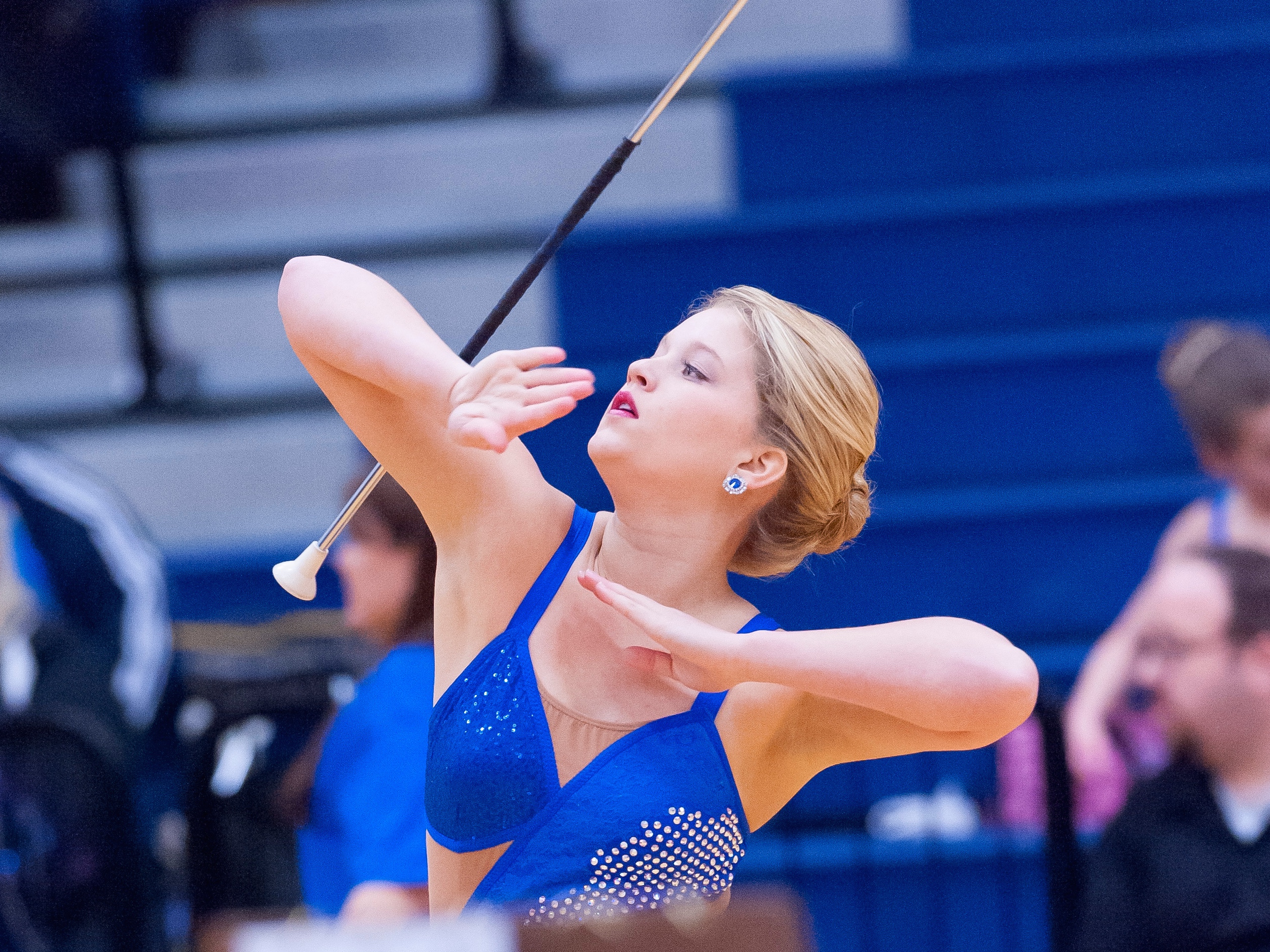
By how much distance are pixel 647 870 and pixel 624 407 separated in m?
0.40

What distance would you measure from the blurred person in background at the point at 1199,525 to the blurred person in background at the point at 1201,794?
235mm

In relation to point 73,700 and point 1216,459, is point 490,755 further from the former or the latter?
point 1216,459

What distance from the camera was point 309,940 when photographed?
0.85m

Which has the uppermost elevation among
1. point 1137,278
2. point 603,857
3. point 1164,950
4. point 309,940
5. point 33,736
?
point 309,940

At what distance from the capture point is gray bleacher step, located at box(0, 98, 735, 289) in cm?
399

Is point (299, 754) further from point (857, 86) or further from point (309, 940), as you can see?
point (857, 86)

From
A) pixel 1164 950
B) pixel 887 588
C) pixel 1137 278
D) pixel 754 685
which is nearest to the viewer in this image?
pixel 754 685

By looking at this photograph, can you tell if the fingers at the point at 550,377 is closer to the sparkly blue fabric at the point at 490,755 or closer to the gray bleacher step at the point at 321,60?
the sparkly blue fabric at the point at 490,755

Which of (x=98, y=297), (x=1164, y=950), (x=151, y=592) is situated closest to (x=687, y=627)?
(x=1164, y=950)

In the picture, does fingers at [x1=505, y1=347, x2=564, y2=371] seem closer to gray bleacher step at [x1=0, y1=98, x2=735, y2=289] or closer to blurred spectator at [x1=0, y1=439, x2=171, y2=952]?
blurred spectator at [x1=0, y1=439, x2=171, y2=952]

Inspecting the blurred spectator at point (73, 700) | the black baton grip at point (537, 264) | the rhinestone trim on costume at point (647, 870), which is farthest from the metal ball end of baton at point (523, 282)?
the blurred spectator at point (73, 700)

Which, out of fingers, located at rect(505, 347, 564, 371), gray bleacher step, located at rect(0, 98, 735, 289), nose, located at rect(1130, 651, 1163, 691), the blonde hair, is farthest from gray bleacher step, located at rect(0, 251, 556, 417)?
fingers, located at rect(505, 347, 564, 371)

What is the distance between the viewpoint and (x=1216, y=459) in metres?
2.86

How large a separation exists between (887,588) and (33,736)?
6.82 ft
